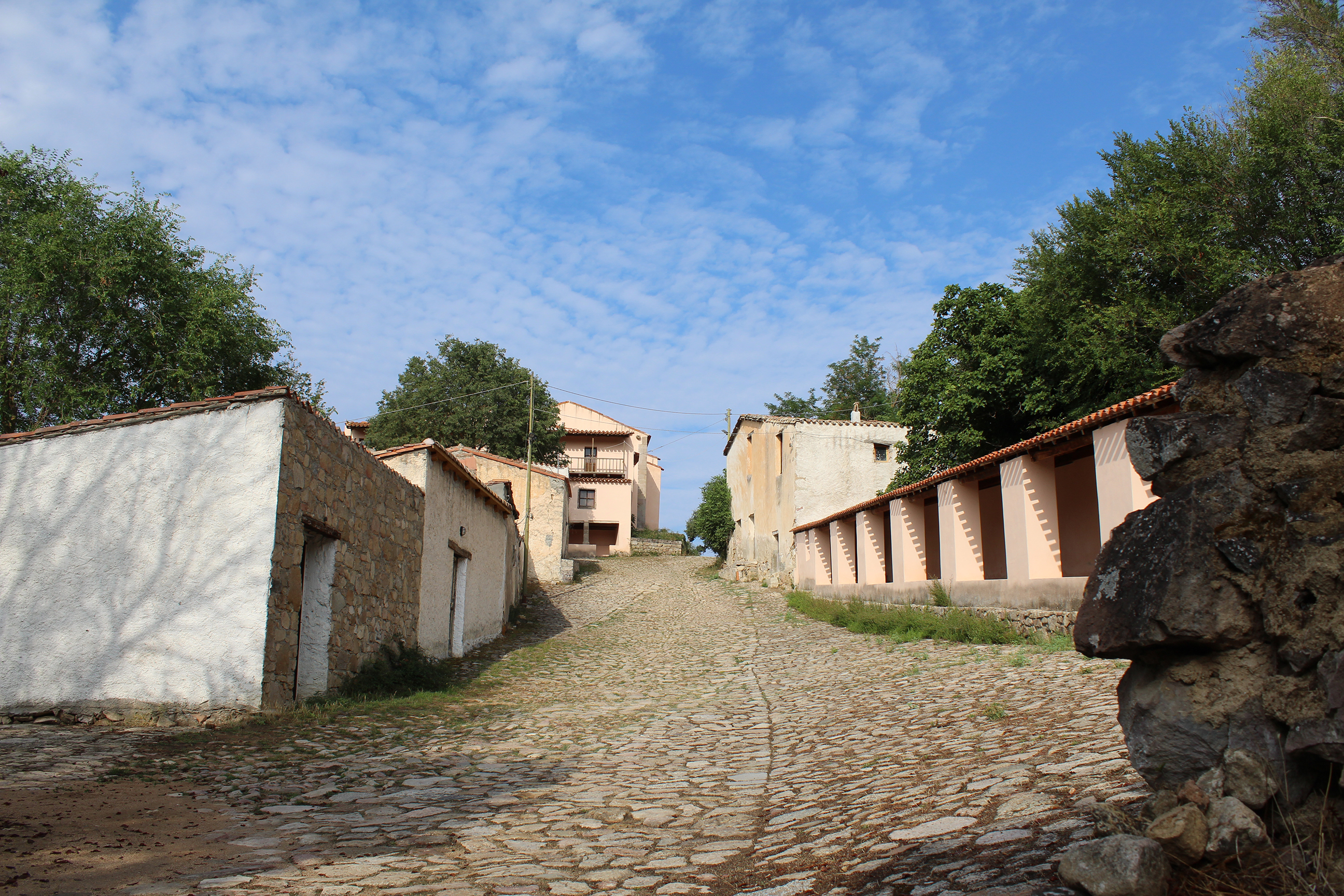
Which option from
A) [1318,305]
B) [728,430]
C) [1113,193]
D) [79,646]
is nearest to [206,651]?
[79,646]

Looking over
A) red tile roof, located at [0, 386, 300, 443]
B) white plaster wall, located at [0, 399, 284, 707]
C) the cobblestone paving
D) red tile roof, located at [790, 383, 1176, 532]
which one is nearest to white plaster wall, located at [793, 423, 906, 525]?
red tile roof, located at [790, 383, 1176, 532]

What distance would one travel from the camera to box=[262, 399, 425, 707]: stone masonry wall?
843cm

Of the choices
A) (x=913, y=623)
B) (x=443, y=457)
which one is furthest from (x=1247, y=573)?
(x=913, y=623)

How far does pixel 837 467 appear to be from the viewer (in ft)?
102

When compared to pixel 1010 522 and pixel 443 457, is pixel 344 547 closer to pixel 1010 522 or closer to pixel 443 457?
pixel 443 457

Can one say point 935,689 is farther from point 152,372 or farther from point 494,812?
point 152,372

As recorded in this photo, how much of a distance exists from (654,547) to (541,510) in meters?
17.4

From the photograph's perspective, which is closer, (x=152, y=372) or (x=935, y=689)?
(x=935, y=689)

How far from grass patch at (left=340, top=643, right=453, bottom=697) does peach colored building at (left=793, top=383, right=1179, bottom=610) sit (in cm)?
880

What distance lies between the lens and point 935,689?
358 inches

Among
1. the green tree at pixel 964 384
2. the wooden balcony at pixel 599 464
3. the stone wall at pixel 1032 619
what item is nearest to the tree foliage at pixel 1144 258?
the green tree at pixel 964 384

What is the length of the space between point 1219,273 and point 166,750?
20.6 metres

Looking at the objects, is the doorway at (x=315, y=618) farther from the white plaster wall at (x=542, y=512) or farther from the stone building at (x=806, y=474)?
the stone building at (x=806, y=474)

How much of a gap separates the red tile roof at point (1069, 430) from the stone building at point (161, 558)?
28.1 ft
